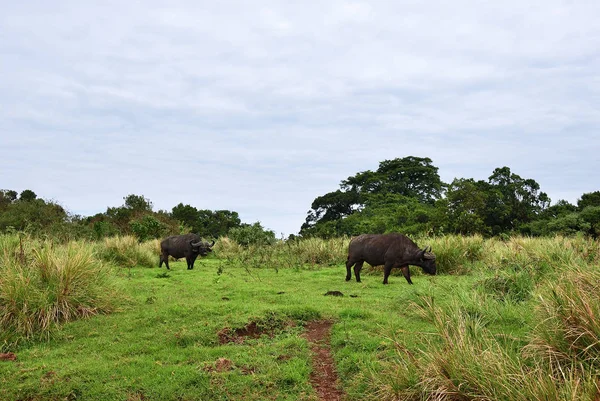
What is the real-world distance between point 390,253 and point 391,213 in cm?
2746

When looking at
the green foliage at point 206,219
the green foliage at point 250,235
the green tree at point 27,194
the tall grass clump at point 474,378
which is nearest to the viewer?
the tall grass clump at point 474,378

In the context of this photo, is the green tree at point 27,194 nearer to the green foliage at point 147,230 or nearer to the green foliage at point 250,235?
the green foliage at point 147,230

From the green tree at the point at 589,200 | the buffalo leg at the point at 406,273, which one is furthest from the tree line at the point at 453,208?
the buffalo leg at the point at 406,273

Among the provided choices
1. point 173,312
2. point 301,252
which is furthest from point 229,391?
point 301,252

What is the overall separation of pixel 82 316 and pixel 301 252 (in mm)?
12970

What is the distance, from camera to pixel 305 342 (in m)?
7.80

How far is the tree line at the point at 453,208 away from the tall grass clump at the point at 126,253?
10.9 meters

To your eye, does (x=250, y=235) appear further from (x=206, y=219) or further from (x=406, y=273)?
(x=206, y=219)

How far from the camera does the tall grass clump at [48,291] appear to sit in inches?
344

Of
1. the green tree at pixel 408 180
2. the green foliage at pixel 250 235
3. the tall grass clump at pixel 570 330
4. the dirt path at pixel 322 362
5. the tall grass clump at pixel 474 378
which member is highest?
the green tree at pixel 408 180

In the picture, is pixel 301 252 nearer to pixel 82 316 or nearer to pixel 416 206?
pixel 82 316

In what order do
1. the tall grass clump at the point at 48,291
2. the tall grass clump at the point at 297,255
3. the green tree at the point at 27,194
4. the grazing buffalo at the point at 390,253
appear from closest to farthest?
1. the tall grass clump at the point at 48,291
2. the grazing buffalo at the point at 390,253
3. the tall grass clump at the point at 297,255
4. the green tree at the point at 27,194

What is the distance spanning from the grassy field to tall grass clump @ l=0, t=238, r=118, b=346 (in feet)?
0.20

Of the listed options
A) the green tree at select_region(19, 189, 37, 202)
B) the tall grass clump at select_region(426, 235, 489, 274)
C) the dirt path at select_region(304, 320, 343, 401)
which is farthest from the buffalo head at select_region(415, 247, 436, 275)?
the green tree at select_region(19, 189, 37, 202)
